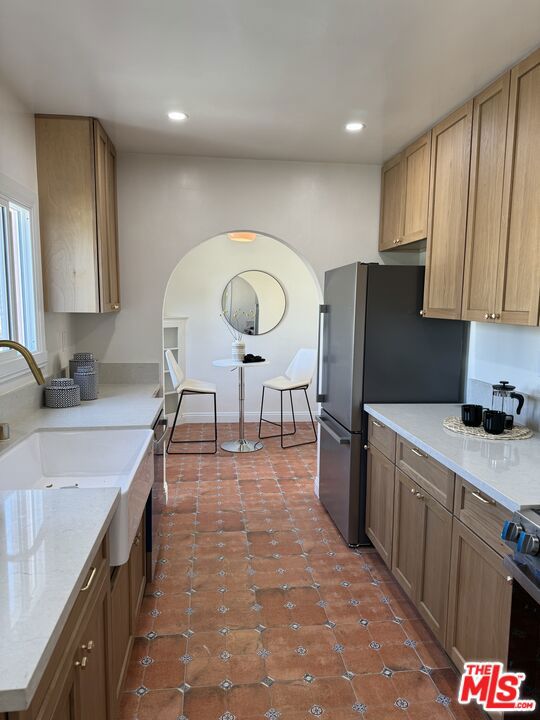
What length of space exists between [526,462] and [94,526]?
60.1 inches

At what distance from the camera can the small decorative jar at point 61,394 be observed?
275 centimetres

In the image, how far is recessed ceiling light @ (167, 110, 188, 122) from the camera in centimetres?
266

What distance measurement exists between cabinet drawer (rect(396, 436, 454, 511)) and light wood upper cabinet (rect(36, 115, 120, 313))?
73.7 inches

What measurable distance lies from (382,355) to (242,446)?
2.54 metres

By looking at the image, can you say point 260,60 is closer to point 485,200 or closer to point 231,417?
point 485,200

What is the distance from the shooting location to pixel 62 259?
9.41ft

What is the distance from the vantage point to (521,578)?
4.62 feet

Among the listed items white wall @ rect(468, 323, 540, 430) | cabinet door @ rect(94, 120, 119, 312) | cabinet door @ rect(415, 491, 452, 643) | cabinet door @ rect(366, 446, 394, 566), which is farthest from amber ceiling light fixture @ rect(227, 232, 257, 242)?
cabinet door @ rect(415, 491, 452, 643)

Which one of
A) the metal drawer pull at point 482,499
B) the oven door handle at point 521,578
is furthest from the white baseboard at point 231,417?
the oven door handle at point 521,578

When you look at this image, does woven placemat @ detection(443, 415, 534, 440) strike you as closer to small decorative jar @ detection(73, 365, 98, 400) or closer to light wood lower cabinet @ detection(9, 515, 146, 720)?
light wood lower cabinet @ detection(9, 515, 146, 720)

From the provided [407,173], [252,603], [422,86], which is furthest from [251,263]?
[252,603]

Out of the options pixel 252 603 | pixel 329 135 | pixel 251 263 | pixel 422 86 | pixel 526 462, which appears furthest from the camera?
pixel 251 263

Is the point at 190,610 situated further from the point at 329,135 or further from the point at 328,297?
the point at 329,135

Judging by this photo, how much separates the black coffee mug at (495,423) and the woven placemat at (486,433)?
20 millimetres
